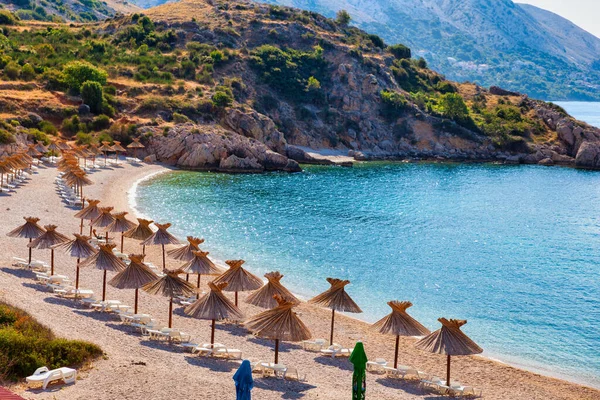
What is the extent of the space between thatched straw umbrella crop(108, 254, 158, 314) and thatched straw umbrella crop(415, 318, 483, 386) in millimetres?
10146

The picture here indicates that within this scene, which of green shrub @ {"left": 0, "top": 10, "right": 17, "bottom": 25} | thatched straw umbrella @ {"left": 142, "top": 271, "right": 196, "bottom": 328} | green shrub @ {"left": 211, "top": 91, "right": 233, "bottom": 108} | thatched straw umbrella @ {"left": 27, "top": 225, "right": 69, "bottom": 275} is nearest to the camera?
thatched straw umbrella @ {"left": 142, "top": 271, "right": 196, "bottom": 328}

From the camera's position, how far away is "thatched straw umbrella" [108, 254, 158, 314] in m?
24.0

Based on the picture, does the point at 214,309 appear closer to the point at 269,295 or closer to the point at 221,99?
the point at 269,295

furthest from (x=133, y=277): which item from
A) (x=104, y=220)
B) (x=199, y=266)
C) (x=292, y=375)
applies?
(x=104, y=220)

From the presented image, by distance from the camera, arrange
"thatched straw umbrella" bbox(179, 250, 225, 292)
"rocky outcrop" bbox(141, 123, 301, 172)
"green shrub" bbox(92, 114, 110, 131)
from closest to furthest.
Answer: "thatched straw umbrella" bbox(179, 250, 225, 292) → "rocky outcrop" bbox(141, 123, 301, 172) → "green shrub" bbox(92, 114, 110, 131)

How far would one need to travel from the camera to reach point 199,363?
20531 millimetres

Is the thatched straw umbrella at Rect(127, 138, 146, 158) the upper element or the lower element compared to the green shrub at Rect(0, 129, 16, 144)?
lower

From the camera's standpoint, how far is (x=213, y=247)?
4019cm

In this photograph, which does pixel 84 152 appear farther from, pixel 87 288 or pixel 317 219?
pixel 87 288

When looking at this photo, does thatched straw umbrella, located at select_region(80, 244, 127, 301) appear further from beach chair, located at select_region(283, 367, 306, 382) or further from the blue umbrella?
the blue umbrella

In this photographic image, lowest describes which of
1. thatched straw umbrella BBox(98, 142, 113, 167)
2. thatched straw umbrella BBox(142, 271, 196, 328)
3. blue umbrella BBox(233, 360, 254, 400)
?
thatched straw umbrella BBox(142, 271, 196, 328)

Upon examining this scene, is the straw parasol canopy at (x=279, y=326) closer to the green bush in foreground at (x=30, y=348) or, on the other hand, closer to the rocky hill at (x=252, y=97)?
the green bush in foreground at (x=30, y=348)

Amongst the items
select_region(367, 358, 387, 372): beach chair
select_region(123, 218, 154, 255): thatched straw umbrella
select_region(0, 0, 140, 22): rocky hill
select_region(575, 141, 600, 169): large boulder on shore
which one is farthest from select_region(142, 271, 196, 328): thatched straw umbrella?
select_region(0, 0, 140, 22): rocky hill

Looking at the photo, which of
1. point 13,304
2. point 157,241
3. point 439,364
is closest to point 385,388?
point 439,364
